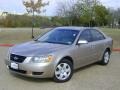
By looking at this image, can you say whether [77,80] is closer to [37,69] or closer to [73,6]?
[37,69]

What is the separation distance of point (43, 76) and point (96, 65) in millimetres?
3299

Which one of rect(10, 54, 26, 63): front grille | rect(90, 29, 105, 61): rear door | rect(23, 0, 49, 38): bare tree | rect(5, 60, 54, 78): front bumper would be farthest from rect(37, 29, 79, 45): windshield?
rect(23, 0, 49, 38): bare tree

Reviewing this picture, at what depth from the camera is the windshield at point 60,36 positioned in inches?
291

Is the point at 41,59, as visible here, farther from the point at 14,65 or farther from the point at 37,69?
the point at 14,65

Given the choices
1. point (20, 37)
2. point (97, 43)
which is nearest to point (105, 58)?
point (97, 43)

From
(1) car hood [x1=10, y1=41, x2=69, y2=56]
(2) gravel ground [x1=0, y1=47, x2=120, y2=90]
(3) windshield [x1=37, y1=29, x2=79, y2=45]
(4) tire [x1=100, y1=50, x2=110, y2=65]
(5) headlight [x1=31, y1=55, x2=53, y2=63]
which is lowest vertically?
(2) gravel ground [x1=0, y1=47, x2=120, y2=90]

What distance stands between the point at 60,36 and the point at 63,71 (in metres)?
1.30

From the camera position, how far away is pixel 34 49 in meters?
6.62

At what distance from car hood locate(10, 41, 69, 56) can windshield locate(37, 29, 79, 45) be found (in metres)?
0.39

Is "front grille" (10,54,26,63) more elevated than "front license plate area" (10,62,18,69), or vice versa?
"front grille" (10,54,26,63)

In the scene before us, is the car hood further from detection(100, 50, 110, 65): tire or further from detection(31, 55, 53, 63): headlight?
detection(100, 50, 110, 65): tire

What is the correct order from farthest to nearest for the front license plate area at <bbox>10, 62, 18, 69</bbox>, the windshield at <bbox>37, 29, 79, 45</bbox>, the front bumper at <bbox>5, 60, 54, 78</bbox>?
the windshield at <bbox>37, 29, 79, 45</bbox>
the front license plate area at <bbox>10, 62, 18, 69</bbox>
the front bumper at <bbox>5, 60, 54, 78</bbox>

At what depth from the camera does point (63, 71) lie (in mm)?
6770

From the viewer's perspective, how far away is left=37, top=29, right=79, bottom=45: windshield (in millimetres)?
7383
